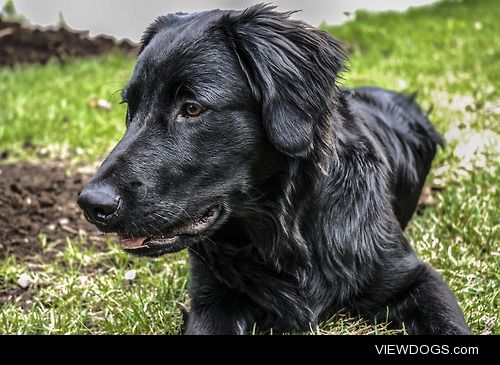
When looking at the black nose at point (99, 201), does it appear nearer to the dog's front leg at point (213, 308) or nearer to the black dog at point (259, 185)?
the black dog at point (259, 185)

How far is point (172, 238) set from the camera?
281 cm

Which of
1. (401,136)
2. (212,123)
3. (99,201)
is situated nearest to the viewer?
(99,201)

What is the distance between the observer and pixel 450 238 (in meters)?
4.04

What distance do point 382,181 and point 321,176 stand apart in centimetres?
40

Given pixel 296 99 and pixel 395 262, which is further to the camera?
pixel 395 262

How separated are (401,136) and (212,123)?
1.73 metres

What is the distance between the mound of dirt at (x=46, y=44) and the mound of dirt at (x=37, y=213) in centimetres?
480

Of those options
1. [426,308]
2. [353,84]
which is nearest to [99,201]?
[426,308]

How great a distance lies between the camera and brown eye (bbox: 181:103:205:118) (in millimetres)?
2723

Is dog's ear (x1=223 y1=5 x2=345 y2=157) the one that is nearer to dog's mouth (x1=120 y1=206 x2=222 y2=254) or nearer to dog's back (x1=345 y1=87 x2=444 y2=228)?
dog's mouth (x1=120 y1=206 x2=222 y2=254)

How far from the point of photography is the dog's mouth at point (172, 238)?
9.18 ft

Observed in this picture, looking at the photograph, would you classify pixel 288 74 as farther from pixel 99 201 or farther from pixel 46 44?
pixel 46 44

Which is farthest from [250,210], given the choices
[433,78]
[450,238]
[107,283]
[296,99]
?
[433,78]
